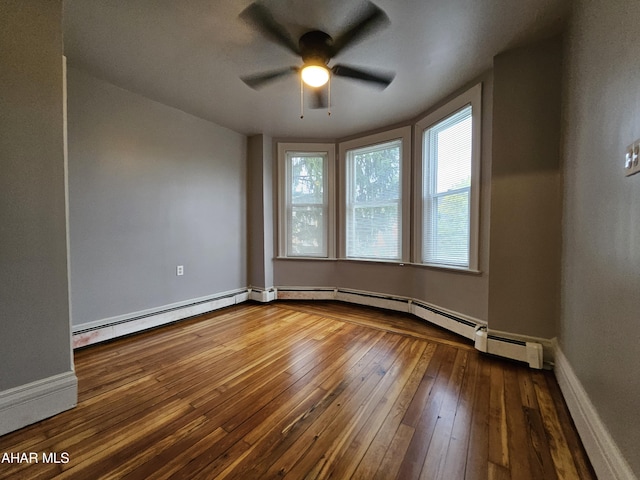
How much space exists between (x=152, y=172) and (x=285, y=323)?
219cm

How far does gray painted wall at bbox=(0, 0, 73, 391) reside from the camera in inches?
52.0

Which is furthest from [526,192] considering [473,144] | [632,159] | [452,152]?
[632,159]

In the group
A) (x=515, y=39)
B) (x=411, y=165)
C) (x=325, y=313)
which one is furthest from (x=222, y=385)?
(x=515, y=39)

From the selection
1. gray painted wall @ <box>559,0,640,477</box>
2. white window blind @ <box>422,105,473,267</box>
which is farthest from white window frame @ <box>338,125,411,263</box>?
gray painted wall @ <box>559,0,640,477</box>

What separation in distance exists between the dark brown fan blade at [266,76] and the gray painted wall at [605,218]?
1734mm

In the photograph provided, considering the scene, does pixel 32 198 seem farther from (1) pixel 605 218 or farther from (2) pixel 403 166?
(2) pixel 403 166

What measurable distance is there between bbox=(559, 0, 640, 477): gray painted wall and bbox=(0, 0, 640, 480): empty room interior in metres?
0.02

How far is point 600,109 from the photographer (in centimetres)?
126

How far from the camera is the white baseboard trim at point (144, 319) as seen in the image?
Result: 231 centimetres

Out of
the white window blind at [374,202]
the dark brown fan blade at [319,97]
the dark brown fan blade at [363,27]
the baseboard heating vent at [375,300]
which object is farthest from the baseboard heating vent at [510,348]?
the dark brown fan blade at [319,97]

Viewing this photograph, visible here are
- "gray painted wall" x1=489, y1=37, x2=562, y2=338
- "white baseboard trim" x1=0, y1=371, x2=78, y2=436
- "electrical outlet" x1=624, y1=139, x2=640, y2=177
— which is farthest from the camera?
"gray painted wall" x1=489, y1=37, x2=562, y2=338

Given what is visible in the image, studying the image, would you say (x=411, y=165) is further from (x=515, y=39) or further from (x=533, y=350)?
(x=533, y=350)

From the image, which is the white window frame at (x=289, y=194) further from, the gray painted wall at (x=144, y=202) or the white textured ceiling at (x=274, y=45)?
the white textured ceiling at (x=274, y=45)

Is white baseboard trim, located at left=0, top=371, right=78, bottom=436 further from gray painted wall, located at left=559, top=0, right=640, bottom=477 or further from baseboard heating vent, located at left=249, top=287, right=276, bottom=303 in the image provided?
gray painted wall, located at left=559, top=0, right=640, bottom=477
